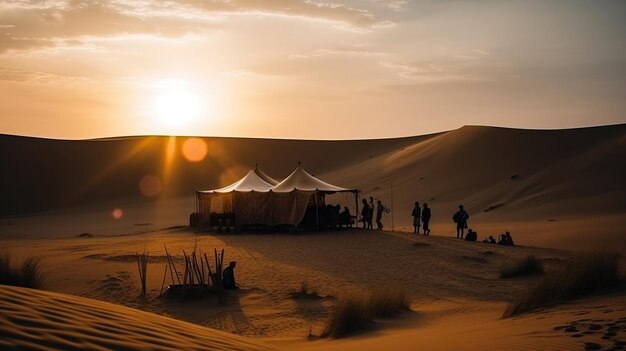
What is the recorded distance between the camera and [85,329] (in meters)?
6.95

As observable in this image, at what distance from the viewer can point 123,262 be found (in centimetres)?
2161

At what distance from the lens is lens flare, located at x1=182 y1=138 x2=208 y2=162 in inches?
3312

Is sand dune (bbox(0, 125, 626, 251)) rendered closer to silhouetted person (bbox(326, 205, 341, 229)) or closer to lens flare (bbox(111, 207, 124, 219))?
lens flare (bbox(111, 207, 124, 219))

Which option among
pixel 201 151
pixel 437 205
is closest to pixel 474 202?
pixel 437 205

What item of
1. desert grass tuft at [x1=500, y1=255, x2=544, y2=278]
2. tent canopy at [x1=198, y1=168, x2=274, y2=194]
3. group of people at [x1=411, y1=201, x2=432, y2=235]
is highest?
tent canopy at [x1=198, y1=168, x2=274, y2=194]

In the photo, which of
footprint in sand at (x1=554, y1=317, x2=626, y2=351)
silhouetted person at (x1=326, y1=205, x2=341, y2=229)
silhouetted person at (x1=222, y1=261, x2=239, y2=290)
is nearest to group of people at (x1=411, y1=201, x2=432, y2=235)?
silhouetted person at (x1=326, y1=205, x2=341, y2=229)

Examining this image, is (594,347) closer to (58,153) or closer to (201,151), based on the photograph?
(58,153)

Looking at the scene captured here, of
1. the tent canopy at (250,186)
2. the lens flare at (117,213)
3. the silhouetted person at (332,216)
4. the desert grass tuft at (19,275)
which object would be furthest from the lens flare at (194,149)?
the desert grass tuft at (19,275)

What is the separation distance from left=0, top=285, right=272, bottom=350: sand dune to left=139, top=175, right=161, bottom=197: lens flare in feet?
201

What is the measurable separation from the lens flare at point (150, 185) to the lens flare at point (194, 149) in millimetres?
8536

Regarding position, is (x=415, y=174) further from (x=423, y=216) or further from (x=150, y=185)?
(x=423, y=216)

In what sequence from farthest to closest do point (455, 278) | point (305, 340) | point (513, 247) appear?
point (513, 247) < point (455, 278) < point (305, 340)

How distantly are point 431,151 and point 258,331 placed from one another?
51.2 m

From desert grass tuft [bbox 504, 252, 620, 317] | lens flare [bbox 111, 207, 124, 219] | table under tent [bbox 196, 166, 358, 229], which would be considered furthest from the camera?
lens flare [bbox 111, 207, 124, 219]
